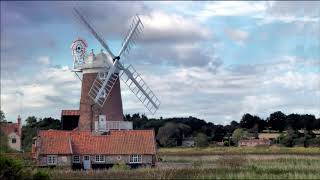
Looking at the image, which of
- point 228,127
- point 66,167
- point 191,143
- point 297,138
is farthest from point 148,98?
point 228,127

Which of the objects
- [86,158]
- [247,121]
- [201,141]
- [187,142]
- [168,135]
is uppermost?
[247,121]

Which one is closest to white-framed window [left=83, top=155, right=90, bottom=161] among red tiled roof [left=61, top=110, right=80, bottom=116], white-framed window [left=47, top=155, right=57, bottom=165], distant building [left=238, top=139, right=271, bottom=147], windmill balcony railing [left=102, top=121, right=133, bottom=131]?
white-framed window [left=47, top=155, right=57, bottom=165]

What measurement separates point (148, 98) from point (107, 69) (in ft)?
14.2

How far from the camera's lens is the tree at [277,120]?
334 feet

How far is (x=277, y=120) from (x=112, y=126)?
5909 cm

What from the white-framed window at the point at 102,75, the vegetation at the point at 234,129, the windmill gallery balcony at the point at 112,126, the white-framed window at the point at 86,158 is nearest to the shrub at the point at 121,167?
the white-framed window at the point at 86,158

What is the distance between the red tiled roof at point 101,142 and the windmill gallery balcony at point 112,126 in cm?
102

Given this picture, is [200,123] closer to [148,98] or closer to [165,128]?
[165,128]

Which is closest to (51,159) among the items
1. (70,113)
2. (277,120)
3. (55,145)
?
(55,145)

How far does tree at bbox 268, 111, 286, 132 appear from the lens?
101750 millimetres

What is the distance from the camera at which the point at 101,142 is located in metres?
46.2

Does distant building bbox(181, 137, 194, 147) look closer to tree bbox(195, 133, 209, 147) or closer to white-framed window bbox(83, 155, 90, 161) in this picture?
tree bbox(195, 133, 209, 147)

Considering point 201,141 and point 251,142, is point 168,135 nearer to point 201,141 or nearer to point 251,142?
point 201,141

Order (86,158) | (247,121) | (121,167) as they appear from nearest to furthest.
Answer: (121,167) → (86,158) → (247,121)
